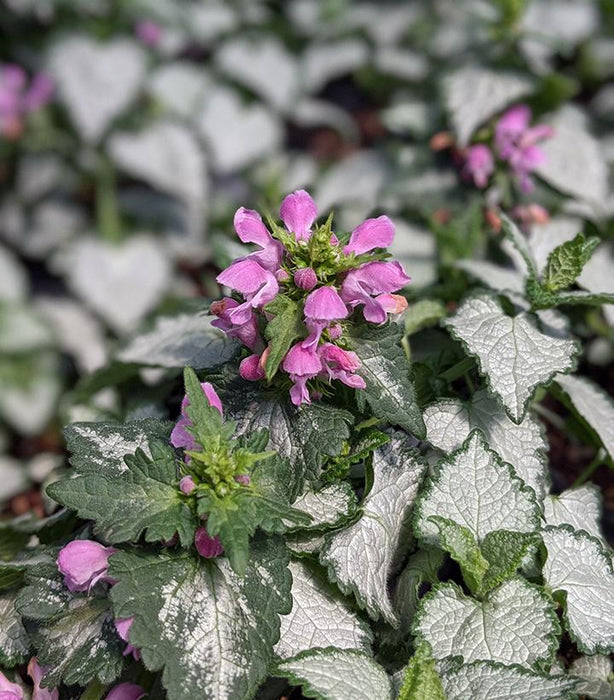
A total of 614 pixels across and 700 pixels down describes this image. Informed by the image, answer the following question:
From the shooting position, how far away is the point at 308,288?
71 cm

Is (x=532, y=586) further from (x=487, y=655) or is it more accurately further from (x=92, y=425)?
(x=92, y=425)

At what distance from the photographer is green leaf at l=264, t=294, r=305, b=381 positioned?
0.68 m

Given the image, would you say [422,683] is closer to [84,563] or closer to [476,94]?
[84,563]

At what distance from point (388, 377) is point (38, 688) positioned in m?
0.46

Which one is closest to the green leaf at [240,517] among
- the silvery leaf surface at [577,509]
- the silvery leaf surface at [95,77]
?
the silvery leaf surface at [577,509]

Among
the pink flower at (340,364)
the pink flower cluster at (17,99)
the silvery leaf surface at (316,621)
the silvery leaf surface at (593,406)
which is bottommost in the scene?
the pink flower cluster at (17,99)

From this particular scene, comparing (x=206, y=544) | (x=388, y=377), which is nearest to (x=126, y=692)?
(x=206, y=544)

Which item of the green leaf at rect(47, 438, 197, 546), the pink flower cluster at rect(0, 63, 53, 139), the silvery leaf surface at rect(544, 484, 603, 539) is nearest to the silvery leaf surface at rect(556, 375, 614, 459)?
the silvery leaf surface at rect(544, 484, 603, 539)

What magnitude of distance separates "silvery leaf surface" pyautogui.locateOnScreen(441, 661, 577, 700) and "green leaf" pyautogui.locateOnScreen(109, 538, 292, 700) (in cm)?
16

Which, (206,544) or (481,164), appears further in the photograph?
(481,164)

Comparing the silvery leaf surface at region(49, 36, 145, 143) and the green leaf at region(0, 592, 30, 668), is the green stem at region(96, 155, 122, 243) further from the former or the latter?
the green leaf at region(0, 592, 30, 668)

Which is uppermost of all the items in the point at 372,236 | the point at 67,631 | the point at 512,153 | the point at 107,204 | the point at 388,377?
the point at 372,236

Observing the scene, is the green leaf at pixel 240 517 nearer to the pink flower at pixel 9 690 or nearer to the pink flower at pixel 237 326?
the pink flower at pixel 237 326

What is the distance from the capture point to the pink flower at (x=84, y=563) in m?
0.72
